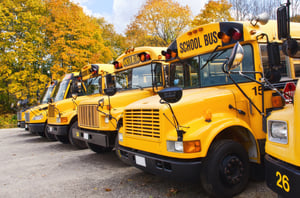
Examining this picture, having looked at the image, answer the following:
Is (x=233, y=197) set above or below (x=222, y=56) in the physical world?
below

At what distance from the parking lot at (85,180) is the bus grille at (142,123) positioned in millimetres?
967

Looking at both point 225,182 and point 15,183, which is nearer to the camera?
point 225,182

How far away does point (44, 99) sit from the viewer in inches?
441

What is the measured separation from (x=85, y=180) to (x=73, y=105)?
150 inches

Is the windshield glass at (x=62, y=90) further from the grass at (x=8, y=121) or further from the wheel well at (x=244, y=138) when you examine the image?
the grass at (x=8, y=121)

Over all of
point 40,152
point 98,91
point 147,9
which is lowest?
point 40,152

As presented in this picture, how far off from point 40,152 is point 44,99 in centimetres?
408

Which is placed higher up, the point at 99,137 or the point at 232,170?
the point at 99,137

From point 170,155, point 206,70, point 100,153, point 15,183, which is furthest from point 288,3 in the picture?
point 100,153

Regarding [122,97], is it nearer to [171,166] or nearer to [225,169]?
[171,166]

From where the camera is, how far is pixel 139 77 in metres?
6.05

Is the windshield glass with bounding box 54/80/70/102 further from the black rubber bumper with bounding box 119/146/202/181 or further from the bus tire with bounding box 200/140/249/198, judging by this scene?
the bus tire with bounding box 200/140/249/198

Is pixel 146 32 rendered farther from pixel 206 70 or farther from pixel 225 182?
pixel 225 182

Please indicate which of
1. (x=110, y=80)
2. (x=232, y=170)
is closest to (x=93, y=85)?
(x=110, y=80)
